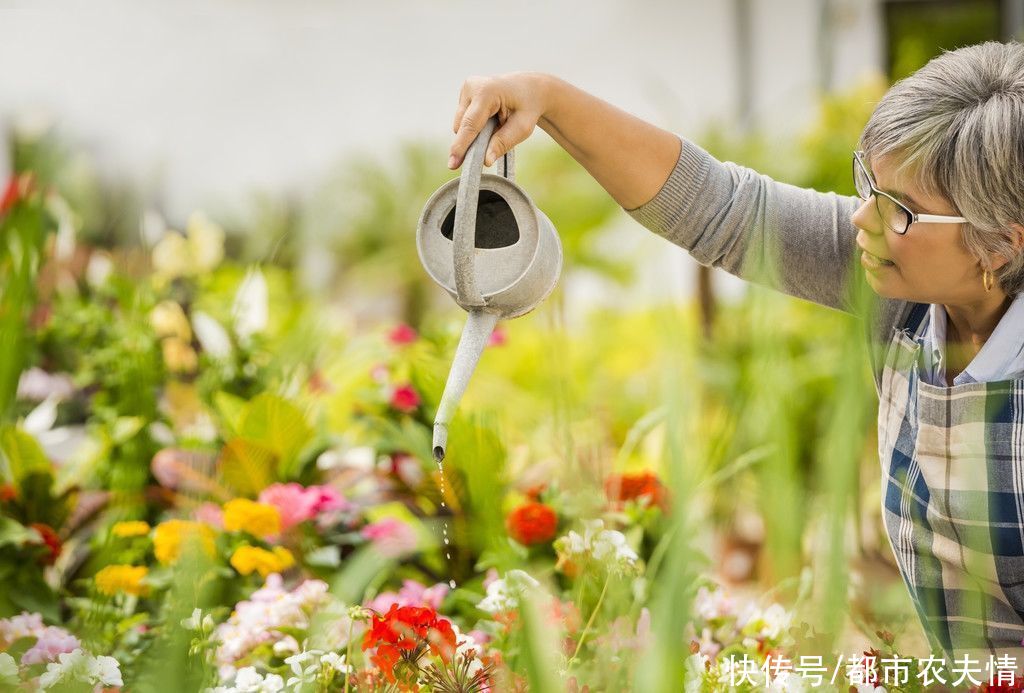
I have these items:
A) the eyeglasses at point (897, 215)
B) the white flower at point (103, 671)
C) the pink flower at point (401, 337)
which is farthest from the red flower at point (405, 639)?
the pink flower at point (401, 337)

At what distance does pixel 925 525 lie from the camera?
3.49 feet

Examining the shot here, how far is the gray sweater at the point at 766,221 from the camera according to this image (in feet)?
3.75

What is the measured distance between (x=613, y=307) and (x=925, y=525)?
273 centimetres

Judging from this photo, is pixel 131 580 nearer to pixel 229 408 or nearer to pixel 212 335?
pixel 229 408

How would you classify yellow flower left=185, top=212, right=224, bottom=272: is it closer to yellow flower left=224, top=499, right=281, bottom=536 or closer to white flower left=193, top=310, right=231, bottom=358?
white flower left=193, top=310, right=231, bottom=358

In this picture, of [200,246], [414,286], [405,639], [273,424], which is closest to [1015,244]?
Result: [405,639]

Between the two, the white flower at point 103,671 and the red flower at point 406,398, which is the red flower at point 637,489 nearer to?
the red flower at point 406,398

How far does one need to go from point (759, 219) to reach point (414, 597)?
631 millimetres

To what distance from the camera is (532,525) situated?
4.12ft

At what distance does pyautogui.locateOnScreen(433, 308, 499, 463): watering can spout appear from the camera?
802 millimetres

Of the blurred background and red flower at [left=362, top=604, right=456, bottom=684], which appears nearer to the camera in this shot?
the blurred background

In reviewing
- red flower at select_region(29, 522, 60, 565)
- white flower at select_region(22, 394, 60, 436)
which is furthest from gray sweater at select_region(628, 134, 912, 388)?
white flower at select_region(22, 394, 60, 436)

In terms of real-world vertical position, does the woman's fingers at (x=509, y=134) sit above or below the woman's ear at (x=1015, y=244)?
above

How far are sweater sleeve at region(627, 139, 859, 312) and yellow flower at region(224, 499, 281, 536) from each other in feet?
2.08
